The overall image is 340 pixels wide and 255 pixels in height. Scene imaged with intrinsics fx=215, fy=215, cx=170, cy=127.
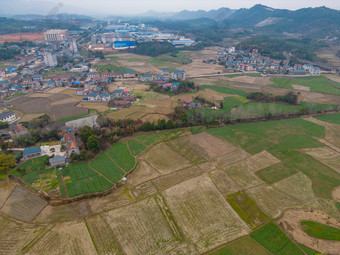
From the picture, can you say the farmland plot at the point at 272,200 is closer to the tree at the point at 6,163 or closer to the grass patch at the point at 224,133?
the grass patch at the point at 224,133

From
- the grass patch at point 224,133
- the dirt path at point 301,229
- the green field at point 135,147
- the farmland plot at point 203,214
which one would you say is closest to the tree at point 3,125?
the green field at point 135,147

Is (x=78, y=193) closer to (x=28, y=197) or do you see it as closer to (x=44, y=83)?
(x=28, y=197)

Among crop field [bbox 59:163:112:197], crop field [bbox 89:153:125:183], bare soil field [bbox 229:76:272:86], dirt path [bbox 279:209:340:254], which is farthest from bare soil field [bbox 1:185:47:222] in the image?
bare soil field [bbox 229:76:272:86]

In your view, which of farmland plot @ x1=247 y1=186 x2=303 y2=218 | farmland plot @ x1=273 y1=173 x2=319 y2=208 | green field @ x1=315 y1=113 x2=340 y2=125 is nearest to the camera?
farmland plot @ x1=247 y1=186 x2=303 y2=218

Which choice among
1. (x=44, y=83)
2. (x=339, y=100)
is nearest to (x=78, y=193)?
(x=44, y=83)

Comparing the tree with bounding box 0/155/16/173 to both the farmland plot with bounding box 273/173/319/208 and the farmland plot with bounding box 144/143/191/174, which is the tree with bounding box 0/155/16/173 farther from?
the farmland plot with bounding box 273/173/319/208

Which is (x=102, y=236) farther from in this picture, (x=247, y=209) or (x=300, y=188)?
(x=300, y=188)
